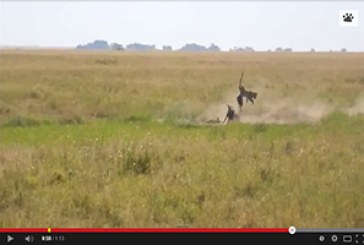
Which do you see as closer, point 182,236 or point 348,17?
point 182,236

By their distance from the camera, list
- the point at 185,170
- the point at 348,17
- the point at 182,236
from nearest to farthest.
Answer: the point at 182,236
the point at 348,17
the point at 185,170

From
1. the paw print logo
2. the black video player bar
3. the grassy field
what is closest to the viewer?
the black video player bar

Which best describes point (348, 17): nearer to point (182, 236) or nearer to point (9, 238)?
point (182, 236)

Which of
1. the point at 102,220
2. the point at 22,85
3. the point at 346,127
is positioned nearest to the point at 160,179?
the point at 102,220

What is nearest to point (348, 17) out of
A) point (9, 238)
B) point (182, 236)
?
point (182, 236)

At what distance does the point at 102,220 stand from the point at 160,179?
1.23m

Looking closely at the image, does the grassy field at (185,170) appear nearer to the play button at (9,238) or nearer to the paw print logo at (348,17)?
the paw print logo at (348,17)

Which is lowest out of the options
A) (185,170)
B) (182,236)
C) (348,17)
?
(185,170)

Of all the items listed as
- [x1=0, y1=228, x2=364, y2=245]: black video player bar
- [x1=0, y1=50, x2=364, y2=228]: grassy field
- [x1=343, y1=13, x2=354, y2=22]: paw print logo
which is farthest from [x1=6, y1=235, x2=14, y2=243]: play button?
[x1=343, y1=13, x2=354, y2=22]: paw print logo

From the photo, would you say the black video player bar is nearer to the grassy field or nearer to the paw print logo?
the grassy field

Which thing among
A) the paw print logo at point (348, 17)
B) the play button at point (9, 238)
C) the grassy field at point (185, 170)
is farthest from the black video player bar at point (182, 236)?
the paw print logo at point (348, 17)

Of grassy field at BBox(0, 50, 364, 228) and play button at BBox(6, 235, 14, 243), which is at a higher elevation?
play button at BBox(6, 235, 14, 243)

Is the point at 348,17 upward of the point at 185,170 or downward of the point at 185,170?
upward

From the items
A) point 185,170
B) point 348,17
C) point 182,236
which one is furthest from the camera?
point 185,170
